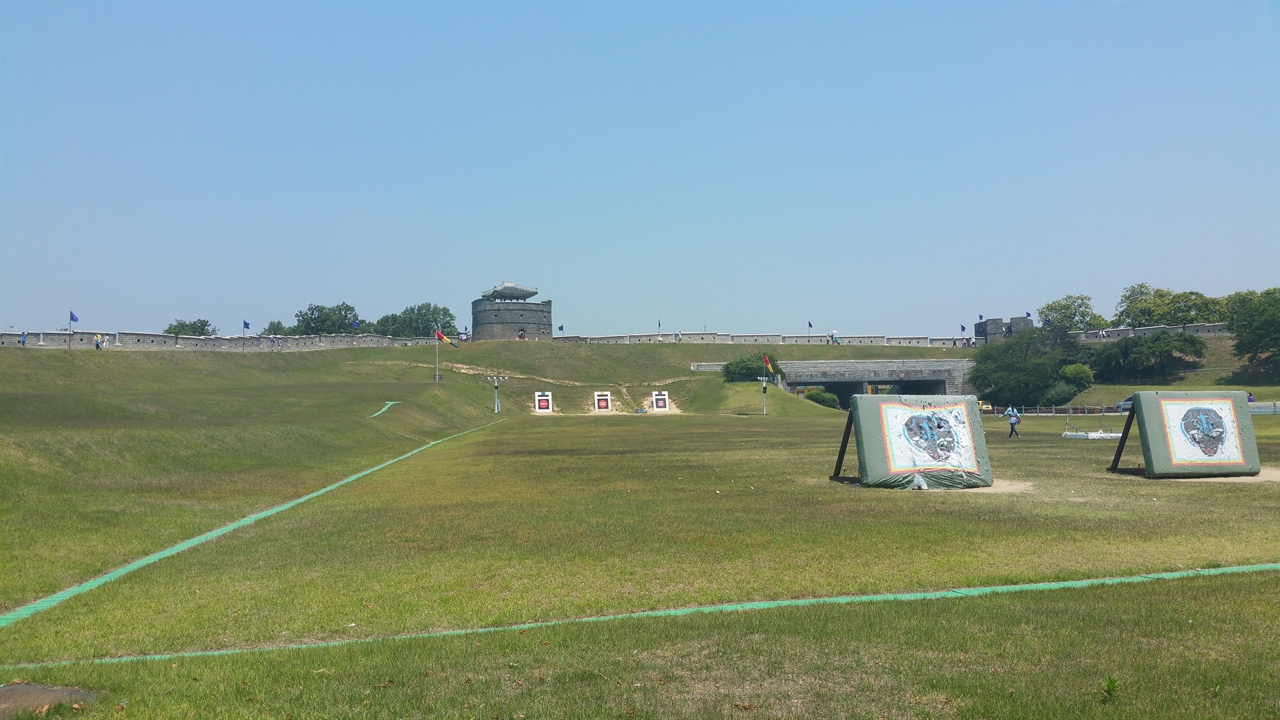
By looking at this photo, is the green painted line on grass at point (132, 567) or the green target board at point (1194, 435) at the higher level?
the green target board at point (1194, 435)

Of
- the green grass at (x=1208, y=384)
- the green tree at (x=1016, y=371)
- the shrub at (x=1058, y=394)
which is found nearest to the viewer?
the green grass at (x=1208, y=384)

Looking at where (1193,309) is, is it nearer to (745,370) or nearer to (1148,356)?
(1148,356)

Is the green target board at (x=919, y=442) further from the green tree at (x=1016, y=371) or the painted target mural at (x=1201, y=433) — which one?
the green tree at (x=1016, y=371)

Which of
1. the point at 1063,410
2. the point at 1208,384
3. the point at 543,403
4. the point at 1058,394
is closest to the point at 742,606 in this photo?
the point at 543,403

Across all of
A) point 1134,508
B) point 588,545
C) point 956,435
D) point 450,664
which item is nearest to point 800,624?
point 450,664

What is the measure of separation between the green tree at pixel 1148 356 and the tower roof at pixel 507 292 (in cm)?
8582

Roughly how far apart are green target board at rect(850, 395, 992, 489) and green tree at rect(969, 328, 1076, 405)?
84.4 m

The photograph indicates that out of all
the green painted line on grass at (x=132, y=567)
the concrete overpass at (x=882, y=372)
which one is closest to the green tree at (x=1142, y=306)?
the concrete overpass at (x=882, y=372)

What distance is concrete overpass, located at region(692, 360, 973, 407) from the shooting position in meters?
116

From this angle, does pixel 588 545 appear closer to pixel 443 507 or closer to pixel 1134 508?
pixel 443 507

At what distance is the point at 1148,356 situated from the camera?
380 feet

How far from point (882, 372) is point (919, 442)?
92870mm

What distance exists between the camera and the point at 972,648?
9.74m

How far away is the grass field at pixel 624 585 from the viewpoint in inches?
343
